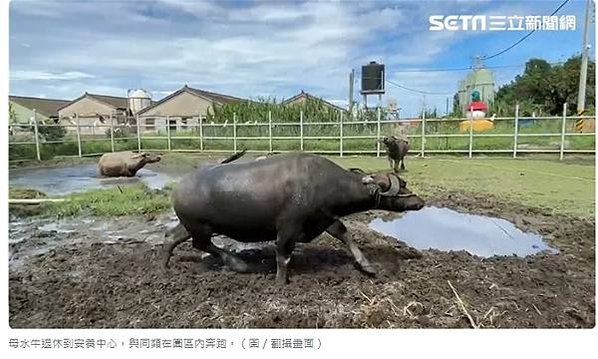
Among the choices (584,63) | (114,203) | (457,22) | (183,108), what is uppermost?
(457,22)

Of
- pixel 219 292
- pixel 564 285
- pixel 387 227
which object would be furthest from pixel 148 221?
pixel 564 285

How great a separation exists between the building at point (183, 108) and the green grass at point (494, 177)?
456 mm

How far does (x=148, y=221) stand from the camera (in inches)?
64.9

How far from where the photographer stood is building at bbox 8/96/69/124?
4.85ft

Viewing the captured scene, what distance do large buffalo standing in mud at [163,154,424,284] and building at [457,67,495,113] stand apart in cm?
37

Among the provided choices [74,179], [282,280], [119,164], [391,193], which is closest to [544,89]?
[391,193]

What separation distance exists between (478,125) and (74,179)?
137cm

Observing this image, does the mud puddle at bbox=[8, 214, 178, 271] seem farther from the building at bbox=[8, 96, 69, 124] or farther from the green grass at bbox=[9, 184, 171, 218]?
the building at bbox=[8, 96, 69, 124]

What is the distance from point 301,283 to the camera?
58.2 inches

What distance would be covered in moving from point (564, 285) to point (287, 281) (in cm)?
82

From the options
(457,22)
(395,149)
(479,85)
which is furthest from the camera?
(395,149)

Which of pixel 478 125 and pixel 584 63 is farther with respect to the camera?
pixel 478 125

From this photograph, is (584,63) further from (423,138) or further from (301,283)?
(301,283)
